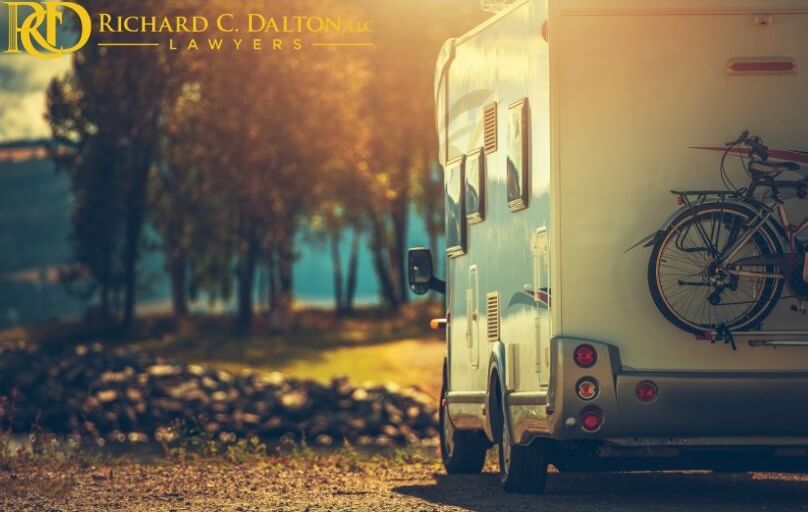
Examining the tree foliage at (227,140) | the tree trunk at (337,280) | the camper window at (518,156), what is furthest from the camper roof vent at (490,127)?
the tree trunk at (337,280)

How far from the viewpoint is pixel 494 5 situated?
647 inches

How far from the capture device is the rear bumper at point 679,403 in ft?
43.1

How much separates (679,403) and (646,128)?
199 cm

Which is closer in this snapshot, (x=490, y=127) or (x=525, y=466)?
(x=525, y=466)

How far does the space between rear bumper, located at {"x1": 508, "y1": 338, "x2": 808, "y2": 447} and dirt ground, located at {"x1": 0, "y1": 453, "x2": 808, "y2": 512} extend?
1.94 feet

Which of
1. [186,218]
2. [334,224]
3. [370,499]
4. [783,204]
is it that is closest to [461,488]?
[370,499]

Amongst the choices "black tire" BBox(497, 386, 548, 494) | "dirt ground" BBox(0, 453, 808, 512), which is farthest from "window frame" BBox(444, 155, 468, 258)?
"black tire" BBox(497, 386, 548, 494)

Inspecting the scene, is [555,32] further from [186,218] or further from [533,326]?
[186,218]

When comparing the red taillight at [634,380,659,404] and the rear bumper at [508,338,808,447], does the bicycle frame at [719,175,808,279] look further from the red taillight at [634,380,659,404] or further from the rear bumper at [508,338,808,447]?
the red taillight at [634,380,659,404]

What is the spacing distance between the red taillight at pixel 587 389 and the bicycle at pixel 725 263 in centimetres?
71

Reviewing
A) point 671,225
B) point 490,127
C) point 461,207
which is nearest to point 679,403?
point 671,225

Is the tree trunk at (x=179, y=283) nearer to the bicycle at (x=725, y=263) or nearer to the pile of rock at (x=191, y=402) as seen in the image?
the pile of rock at (x=191, y=402)

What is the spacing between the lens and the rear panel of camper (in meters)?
13.2

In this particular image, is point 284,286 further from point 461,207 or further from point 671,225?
point 671,225
